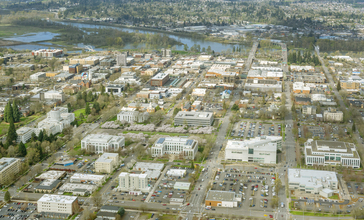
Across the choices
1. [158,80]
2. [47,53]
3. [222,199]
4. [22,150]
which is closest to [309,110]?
[158,80]

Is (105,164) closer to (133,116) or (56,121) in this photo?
(56,121)

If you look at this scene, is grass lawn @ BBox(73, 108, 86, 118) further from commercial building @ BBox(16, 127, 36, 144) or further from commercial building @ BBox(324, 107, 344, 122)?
commercial building @ BBox(324, 107, 344, 122)

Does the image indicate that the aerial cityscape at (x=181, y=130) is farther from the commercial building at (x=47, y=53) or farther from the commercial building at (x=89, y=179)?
the commercial building at (x=47, y=53)

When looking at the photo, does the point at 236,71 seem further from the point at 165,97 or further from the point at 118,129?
the point at 118,129

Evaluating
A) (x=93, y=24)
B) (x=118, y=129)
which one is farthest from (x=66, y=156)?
(x=93, y=24)

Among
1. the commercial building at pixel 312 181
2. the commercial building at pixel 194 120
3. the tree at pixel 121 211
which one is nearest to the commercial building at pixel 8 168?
the tree at pixel 121 211

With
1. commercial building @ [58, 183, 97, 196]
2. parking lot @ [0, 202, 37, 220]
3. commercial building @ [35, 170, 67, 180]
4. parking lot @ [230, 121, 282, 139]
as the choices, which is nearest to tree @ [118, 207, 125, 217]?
commercial building @ [58, 183, 97, 196]
